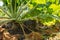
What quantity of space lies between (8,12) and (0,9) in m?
0.08

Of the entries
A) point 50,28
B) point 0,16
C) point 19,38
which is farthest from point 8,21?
point 50,28

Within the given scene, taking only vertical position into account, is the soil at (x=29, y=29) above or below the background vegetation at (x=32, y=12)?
below

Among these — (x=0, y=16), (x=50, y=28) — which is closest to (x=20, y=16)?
(x=0, y=16)

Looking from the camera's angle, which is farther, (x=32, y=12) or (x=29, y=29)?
(x=32, y=12)

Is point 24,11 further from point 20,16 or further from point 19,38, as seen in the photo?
point 19,38

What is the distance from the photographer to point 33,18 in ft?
5.65

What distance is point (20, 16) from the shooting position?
185cm

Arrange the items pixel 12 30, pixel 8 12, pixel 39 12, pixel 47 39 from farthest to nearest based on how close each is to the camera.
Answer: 1. pixel 8 12
2. pixel 39 12
3. pixel 12 30
4. pixel 47 39

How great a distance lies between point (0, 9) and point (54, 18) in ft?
1.88

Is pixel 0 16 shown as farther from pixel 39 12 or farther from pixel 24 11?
pixel 39 12

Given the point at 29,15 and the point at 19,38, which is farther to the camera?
the point at 29,15

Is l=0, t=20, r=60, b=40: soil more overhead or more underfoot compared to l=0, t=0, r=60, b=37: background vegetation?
more underfoot

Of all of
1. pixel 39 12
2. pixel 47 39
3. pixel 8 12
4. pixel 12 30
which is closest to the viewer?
pixel 47 39

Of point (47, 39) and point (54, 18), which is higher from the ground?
point (54, 18)
